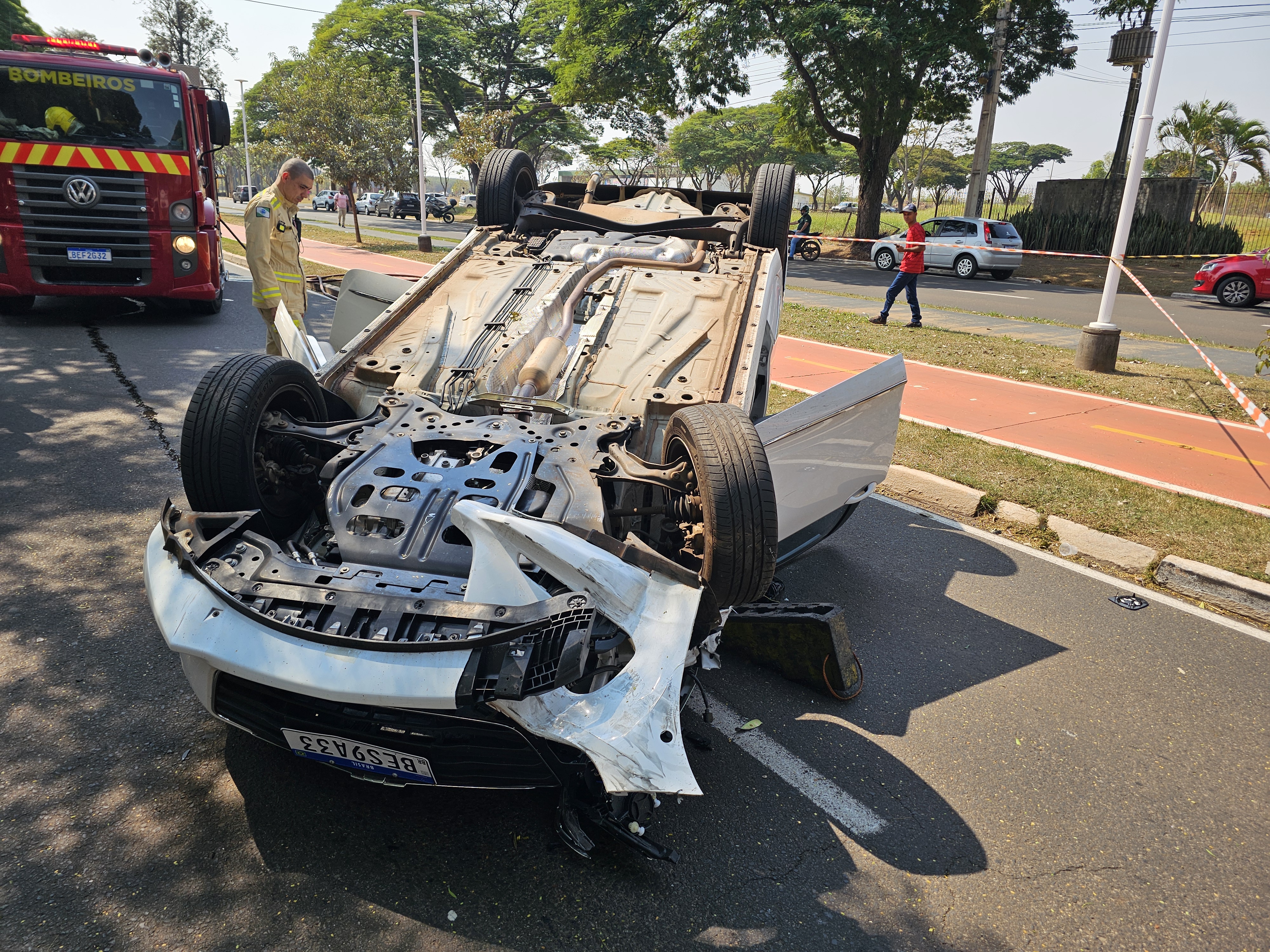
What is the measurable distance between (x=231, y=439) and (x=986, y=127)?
27.7m

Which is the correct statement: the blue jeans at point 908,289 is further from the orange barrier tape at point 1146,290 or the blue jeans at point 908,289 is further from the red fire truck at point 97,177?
the red fire truck at point 97,177

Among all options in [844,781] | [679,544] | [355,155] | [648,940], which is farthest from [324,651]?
[355,155]

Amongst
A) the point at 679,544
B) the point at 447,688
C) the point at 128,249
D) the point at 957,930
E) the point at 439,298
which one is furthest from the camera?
the point at 128,249

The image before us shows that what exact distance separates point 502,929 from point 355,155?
85.9ft

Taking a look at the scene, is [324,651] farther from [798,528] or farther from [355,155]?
[355,155]

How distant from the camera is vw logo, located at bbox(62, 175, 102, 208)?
896cm

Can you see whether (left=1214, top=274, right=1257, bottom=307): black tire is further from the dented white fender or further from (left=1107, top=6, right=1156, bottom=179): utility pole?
the dented white fender

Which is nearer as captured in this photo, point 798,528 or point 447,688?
point 447,688

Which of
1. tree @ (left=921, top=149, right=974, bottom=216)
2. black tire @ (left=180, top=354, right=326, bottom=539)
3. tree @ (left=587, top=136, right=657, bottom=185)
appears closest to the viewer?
black tire @ (left=180, top=354, right=326, bottom=539)

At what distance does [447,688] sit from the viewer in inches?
91.0

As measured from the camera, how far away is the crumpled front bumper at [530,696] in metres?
2.32

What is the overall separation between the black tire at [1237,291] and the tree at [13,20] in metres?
36.5

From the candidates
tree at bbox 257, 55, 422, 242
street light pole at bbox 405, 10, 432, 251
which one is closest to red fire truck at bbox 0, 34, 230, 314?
street light pole at bbox 405, 10, 432, 251

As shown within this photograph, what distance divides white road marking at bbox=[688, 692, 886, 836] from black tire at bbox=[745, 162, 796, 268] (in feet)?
10.9
